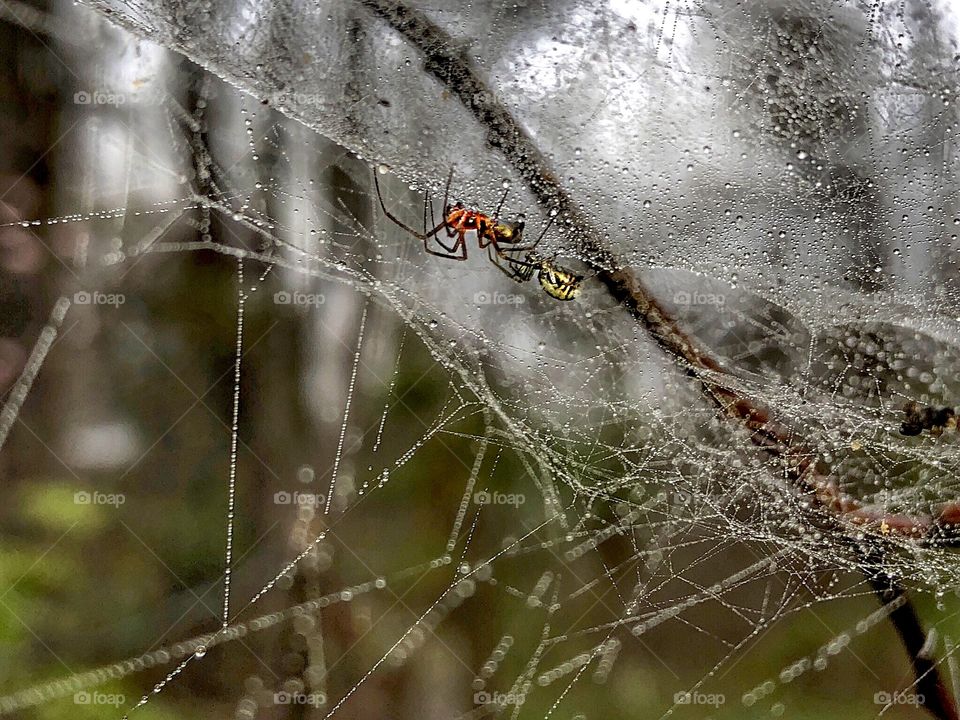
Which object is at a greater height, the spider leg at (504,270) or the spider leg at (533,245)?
the spider leg at (533,245)

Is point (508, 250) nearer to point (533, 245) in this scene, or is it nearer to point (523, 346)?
point (533, 245)

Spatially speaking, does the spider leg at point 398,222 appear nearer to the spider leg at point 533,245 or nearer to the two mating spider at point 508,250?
the two mating spider at point 508,250

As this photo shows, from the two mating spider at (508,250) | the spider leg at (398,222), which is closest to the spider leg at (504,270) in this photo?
the two mating spider at (508,250)

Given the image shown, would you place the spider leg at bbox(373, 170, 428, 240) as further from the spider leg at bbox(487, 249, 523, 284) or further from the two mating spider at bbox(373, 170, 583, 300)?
the spider leg at bbox(487, 249, 523, 284)

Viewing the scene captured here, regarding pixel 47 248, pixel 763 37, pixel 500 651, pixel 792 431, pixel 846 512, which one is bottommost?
pixel 500 651

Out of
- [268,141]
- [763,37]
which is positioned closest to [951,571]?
[763,37]

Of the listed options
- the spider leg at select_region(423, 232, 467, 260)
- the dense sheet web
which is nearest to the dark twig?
the dense sheet web

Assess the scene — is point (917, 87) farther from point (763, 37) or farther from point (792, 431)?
A: point (792, 431)
